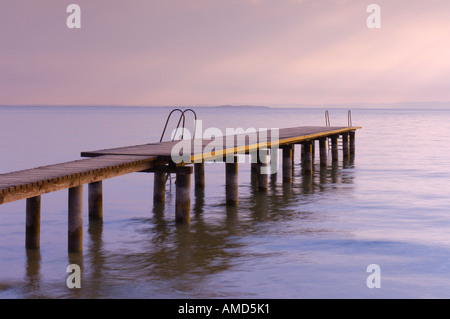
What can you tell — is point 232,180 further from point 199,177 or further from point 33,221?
point 33,221

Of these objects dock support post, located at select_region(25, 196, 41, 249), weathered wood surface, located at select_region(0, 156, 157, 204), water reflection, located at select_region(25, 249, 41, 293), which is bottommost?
water reflection, located at select_region(25, 249, 41, 293)

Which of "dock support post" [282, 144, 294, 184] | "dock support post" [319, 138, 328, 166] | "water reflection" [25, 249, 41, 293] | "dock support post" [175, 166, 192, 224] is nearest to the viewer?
"water reflection" [25, 249, 41, 293]

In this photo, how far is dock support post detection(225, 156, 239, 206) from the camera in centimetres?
1395

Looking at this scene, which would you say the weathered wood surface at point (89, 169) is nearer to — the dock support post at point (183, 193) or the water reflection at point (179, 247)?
the dock support post at point (183, 193)

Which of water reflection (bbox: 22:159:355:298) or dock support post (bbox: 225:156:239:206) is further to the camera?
dock support post (bbox: 225:156:239:206)

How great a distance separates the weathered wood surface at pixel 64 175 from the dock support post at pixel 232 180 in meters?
3.15

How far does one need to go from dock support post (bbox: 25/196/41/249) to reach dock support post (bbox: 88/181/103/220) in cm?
224

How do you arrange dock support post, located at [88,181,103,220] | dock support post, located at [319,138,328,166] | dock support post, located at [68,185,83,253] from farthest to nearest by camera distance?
dock support post, located at [319,138,328,166]
dock support post, located at [88,181,103,220]
dock support post, located at [68,185,83,253]

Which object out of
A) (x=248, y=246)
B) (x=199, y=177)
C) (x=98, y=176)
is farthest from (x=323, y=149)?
(x=98, y=176)

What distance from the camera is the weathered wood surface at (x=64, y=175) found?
7656 mm

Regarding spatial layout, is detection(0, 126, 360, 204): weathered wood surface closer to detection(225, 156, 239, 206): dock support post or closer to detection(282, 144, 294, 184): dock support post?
detection(225, 156, 239, 206): dock support post

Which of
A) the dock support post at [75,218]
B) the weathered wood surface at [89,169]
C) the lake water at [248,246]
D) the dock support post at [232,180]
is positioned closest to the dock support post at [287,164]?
the lake water at [248,246]

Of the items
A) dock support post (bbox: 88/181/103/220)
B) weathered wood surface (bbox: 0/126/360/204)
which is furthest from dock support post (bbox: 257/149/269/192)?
dock support post (bbox: 88/181/103/220)
